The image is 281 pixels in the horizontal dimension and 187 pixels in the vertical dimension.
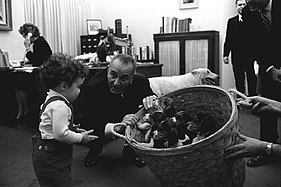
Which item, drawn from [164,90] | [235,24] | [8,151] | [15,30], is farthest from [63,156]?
[15,30]

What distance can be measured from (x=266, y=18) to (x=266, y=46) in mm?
190

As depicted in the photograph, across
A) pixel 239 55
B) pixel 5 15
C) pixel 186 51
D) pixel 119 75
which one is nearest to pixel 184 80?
pixel 239 55

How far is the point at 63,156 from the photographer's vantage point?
143 centimetres

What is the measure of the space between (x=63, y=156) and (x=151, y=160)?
1.34ft

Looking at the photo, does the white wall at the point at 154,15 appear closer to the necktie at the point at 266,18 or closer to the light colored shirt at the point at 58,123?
the necktie at the point at 266,18

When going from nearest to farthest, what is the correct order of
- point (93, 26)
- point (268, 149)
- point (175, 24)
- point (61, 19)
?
1. point (268, 149)
2. point (175, 24)
3. point (61, 19)
4. point (93, 26)

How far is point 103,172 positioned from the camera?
2.19 metres

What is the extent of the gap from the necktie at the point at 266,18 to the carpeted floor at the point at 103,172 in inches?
37.9

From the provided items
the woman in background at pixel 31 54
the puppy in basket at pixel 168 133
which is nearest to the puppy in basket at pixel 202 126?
the puppy in basket at pixel 168 133

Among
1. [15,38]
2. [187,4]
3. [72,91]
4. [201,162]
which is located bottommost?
[201,162]

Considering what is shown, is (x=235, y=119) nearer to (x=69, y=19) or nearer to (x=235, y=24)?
(x=235, y=24)

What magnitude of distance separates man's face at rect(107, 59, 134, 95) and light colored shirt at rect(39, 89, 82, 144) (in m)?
0.69

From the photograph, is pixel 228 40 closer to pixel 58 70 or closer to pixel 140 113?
pixel 140 113

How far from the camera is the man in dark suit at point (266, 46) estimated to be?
2.03 metres
